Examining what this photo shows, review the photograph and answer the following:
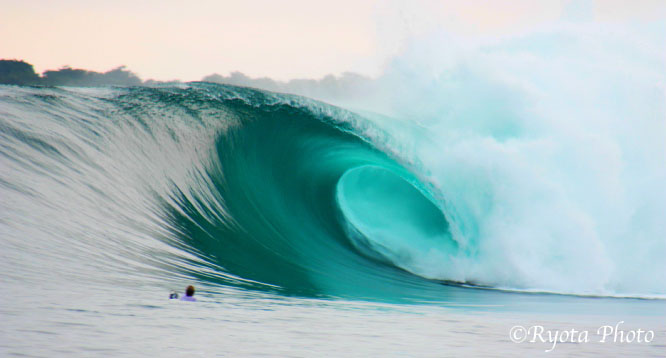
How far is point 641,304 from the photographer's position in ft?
25.2

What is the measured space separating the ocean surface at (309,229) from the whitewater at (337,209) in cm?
3


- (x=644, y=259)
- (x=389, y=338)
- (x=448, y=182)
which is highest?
(x=448, y=182)

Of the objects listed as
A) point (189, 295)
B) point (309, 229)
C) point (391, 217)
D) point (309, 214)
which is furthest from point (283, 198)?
point (189, 295)

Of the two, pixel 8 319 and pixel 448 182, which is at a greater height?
pixel 448 182

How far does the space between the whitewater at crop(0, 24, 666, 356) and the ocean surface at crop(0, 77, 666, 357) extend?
0.03 metres

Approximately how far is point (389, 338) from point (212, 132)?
7427mm

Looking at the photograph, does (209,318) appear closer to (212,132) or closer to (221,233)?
(221,233)

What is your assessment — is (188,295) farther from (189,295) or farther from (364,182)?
(364,182)

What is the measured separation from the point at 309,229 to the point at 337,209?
1668 millimetres

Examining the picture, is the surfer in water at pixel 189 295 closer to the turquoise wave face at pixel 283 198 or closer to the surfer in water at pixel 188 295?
the surfer in water at pixel 188 295

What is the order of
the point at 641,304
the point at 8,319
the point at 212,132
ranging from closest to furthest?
the point at 8,319 < the point at 641,304 < the point at 212,132

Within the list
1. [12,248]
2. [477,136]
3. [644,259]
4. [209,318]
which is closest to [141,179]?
[12,248]

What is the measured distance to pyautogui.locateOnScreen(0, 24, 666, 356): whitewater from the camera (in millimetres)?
5148

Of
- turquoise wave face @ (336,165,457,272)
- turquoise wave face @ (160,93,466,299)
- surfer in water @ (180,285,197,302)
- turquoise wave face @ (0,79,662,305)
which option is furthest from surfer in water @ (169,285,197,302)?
turquoise wave face @ (336,165,457,272)
